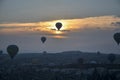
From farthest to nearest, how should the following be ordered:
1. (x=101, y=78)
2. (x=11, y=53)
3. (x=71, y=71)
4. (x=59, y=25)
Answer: (x=11, y=53), (x=59, y=25), (x=71, y=71), (x=101, y=78)

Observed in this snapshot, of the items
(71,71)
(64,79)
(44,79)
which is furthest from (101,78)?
(71,71)

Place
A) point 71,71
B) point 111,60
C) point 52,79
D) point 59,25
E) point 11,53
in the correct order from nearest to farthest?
point 52,79, point 71,71, point 59,25, point 11,53, point 111,60

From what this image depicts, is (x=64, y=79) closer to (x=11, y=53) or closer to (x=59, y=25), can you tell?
(x=59, y=25)

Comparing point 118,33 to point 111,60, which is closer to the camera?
point 118,33

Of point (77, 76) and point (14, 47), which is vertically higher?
point (14, 47)

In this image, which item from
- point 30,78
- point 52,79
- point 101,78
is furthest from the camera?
point 30,78

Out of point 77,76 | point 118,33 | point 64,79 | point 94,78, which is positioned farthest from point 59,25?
point 94,78

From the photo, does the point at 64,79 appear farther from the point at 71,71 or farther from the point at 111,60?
the point at 111,60

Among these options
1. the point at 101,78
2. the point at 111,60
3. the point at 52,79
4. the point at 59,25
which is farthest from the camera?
the point at 111,60

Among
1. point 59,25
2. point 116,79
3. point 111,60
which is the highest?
point 59,25
